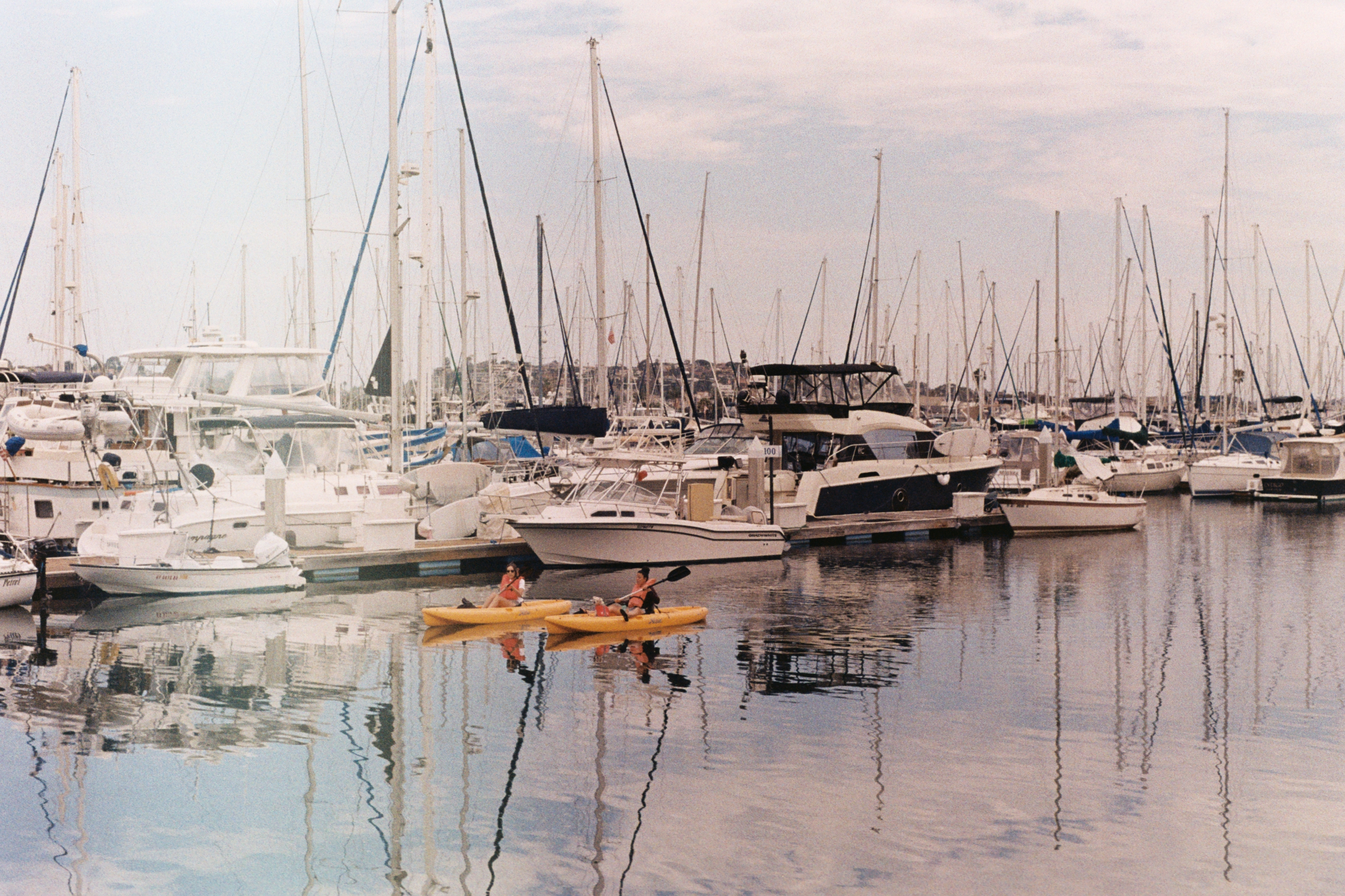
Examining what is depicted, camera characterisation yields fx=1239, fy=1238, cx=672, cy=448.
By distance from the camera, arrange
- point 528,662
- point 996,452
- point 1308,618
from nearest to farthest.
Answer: point 528,662, point 1308,618, point 996,452

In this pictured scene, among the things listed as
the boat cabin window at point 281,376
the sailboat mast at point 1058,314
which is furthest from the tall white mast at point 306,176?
the sailboat mast at point 1058,314

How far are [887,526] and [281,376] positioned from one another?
59.9 ft

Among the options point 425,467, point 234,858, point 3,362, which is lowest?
point 234,858

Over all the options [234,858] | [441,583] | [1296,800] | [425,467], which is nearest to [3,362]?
[425,467]

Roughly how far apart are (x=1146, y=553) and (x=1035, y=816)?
25.6 m

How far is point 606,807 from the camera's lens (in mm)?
13008

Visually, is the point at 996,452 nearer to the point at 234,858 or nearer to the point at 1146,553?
the point at 1146,553

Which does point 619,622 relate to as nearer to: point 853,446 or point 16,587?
point 16,587

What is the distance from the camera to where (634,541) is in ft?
98.8

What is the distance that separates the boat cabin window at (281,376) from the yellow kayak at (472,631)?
11338 mm

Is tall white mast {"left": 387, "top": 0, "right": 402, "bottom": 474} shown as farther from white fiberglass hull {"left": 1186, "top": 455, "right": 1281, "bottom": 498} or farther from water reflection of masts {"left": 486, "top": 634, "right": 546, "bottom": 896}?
white fiberglass hull {"left": 1186, "top": 455, "right": 1281, "bottom": 498}

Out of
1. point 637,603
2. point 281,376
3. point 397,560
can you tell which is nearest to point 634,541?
point 397,560

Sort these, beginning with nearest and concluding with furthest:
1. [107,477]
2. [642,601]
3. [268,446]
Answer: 1. [642,601]
2. [107,477]
3. [268,446]

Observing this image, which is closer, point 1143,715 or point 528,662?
point 1143,715
